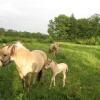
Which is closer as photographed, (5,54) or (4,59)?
(5,54)

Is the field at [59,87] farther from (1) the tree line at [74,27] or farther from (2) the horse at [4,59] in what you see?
(1) the tree line at [74,27]

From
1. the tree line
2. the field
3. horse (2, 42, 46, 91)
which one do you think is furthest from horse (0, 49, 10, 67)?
the tree line

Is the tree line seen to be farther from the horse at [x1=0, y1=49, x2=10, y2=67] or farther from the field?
the horse at [x1=0, y1=49, x2=10, y2=67]

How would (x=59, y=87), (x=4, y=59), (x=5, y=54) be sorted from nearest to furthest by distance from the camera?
(x=5, y=54)
(x=4, y=59)
(x=59, y=87)

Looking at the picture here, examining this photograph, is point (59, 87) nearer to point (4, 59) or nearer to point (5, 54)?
point (4, 59)

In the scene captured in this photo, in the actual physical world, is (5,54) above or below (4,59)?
above

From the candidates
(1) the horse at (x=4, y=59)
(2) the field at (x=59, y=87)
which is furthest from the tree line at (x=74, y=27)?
(1) the horse at (x=4, y=59)

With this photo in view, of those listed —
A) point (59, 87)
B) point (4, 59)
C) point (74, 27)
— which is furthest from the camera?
point (74, 27)

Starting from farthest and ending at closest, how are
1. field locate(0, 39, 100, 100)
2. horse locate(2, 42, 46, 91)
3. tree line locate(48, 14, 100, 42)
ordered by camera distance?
tree line locate(48, 14, 100, 42)
field locate(0, 39, 100, 100)
horse locate(2, 42, 46, 91)

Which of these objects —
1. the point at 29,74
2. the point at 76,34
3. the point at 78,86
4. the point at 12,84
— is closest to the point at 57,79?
the point at 78,86

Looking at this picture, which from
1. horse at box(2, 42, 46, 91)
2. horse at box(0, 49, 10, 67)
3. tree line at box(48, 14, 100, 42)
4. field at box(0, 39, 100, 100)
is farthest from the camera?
tree line at box(48, 14, 100, 42)

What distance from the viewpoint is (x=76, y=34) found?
309ft

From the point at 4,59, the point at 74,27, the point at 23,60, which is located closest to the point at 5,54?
the point at 4,59

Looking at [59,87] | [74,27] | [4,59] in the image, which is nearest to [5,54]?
[4,59]
